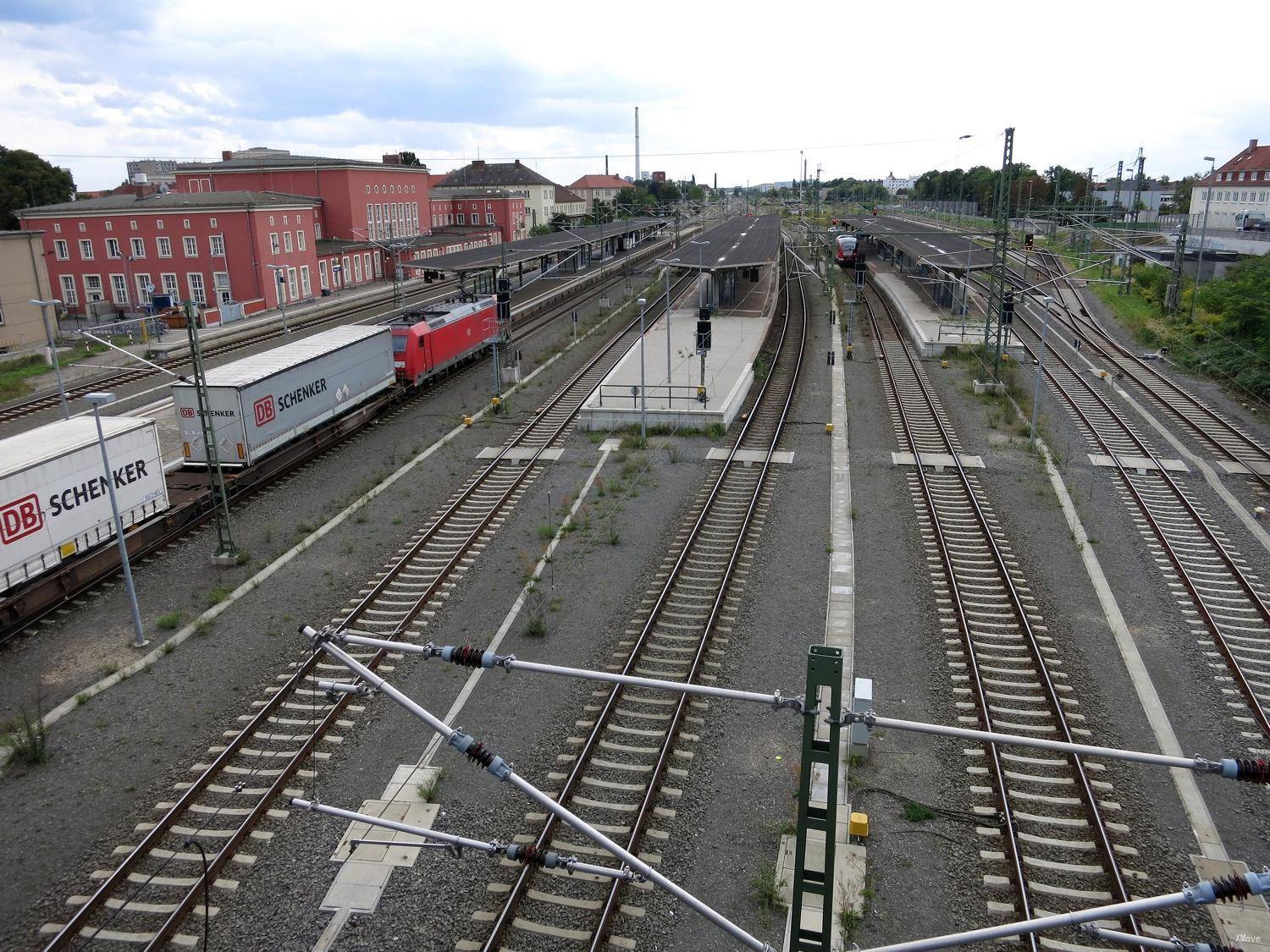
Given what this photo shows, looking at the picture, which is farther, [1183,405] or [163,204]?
[163,204]

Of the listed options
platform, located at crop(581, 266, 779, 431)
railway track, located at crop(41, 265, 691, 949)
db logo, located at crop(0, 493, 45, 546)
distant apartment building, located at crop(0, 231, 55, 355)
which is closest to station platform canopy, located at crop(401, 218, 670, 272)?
platform, located at crop(581, 266, 779, 431)

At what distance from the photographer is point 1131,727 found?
41.9 ft

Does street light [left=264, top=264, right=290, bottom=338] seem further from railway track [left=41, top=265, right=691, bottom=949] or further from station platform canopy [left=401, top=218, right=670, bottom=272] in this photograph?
railway track [left=41, top=265, right=691, bottom=949]

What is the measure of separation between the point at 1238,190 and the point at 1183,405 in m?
72.7

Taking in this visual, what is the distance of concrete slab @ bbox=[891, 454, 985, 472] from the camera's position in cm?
2478

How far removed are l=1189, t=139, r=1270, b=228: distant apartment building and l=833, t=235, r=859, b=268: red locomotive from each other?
3540cm

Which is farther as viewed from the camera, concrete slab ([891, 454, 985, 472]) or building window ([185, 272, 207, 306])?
building window ([185, 272, 207, 306])

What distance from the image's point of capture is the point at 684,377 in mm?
34125

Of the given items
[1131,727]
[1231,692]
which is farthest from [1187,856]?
[1231,692]

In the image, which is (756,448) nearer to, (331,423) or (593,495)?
(593,495)

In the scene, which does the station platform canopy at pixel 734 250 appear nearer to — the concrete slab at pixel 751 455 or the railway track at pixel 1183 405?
the railway track at pixel 1183 405

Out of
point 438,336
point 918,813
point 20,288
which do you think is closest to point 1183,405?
point 918,813

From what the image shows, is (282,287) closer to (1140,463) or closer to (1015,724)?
(1140,463)

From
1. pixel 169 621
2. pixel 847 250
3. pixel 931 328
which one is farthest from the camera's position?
pixel 847 250
